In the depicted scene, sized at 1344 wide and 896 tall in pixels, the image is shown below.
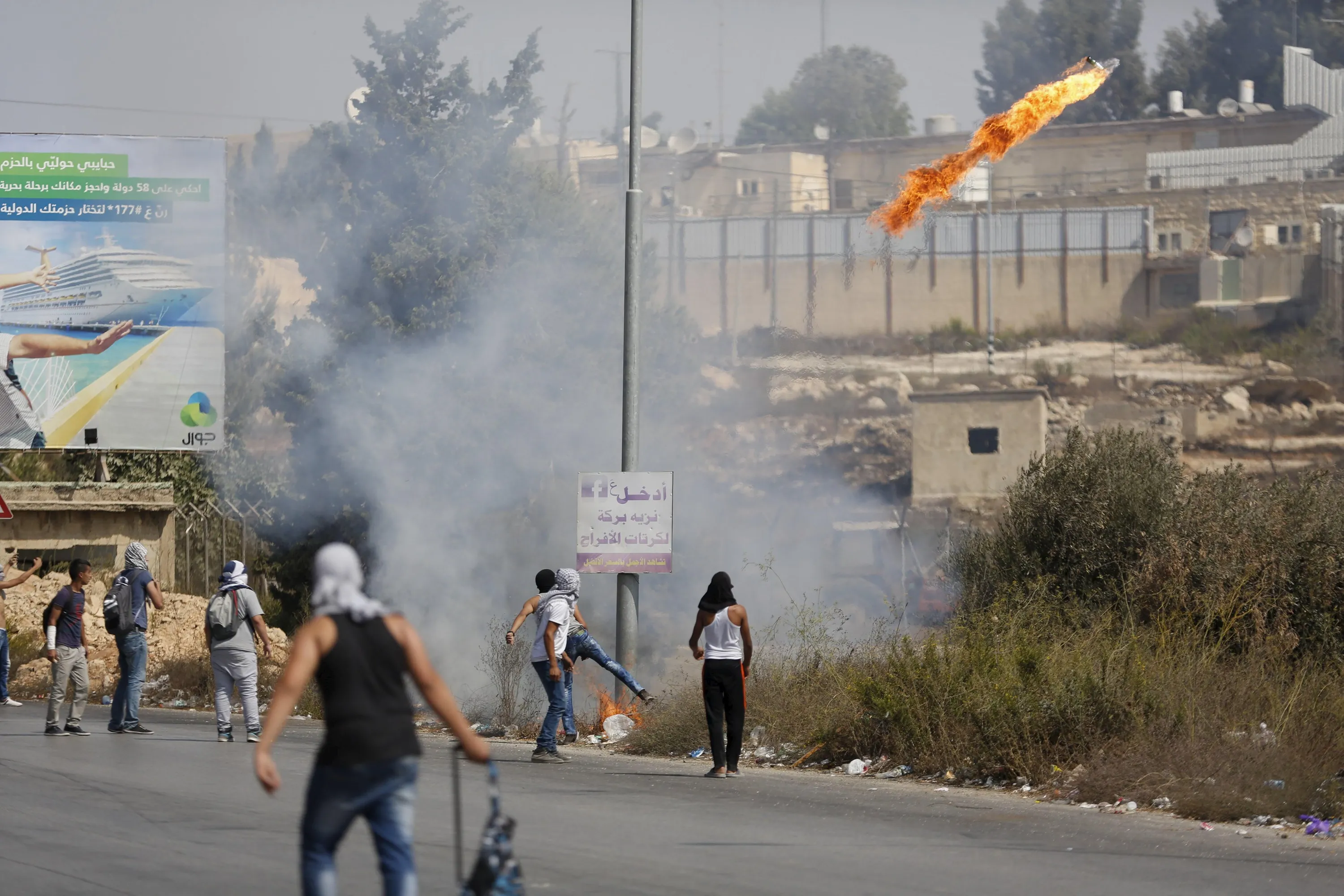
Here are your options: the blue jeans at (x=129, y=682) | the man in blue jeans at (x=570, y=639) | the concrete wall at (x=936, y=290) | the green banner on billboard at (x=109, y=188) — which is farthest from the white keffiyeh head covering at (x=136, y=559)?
the concrete wall at (x=936, y=290)

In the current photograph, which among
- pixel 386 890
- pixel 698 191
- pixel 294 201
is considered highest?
pixel 698 191

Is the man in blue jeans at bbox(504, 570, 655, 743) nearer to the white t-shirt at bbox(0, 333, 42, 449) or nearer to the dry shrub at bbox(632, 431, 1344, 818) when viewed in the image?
the dry shrub at bbox(632, 431, 1344, 818)

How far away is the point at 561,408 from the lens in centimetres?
2945

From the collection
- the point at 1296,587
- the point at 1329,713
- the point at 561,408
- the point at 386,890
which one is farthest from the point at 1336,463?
the point at 386,890

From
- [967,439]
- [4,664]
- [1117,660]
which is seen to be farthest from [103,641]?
[967,439]

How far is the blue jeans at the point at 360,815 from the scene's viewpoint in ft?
16.7

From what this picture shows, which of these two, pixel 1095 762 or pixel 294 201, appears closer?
pixel 1095 762

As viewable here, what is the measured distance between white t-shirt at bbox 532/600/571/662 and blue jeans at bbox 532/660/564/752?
66 millimetres

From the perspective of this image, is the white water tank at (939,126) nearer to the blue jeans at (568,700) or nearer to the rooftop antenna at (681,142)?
the rooftop antenna at (681,142)

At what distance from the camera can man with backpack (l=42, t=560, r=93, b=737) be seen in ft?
45.8

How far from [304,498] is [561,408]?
5226mm

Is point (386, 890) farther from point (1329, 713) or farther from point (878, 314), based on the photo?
point (878, 314)

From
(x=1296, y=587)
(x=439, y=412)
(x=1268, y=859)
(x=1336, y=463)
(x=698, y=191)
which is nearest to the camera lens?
(x=1268, y=859)

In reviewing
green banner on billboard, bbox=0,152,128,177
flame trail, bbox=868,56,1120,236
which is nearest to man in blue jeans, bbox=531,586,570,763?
flame trail, bbox=868,56,1120,236
